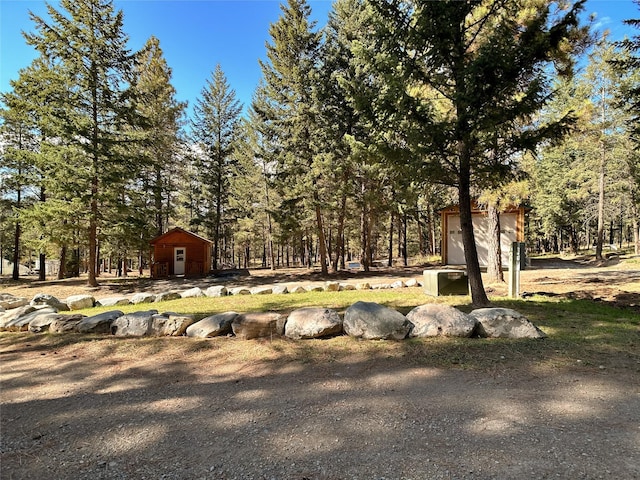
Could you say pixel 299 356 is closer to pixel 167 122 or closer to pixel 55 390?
pixel 55 390

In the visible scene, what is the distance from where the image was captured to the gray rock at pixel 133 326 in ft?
19.0

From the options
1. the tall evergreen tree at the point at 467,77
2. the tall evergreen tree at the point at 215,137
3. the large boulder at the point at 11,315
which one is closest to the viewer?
the tall evergreen tree at the point at 467,77

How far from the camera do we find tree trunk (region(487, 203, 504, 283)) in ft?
34.7

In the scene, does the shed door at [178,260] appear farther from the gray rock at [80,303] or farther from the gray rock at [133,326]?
the gray rock at [133,326]

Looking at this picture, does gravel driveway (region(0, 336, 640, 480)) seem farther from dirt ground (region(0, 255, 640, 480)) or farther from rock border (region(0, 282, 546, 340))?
rock border (region(0, 282, 546, 340))

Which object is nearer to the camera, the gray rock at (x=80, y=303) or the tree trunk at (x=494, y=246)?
the gray rock at (x=80, y=303)

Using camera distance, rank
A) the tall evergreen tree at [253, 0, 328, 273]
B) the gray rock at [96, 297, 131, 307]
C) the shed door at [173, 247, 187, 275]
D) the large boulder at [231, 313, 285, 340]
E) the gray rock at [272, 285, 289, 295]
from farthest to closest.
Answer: the shed door at [173, 247, 187, 275] < the tall evergreen tree at [253, 0, 328, 273] < the gray rock at [272, 285, 289, 295] < the gray rock at [96, 297, 131, 307] < the large boulder at [231, 313, 285, 340]

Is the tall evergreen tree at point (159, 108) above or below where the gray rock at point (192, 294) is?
above

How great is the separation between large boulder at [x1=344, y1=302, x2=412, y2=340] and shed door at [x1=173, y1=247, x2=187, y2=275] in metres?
17.7

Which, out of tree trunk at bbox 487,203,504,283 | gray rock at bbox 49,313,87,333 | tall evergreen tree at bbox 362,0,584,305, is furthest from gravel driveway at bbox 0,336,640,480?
tree trunk at bbox 487,203,504,283

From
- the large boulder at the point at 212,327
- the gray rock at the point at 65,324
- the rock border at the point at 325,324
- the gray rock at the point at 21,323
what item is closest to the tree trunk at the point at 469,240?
the rock border at the point at 325,324

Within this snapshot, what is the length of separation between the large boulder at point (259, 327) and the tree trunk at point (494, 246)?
312 inches

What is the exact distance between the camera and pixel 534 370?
3861mm

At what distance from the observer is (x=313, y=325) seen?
5.30m
